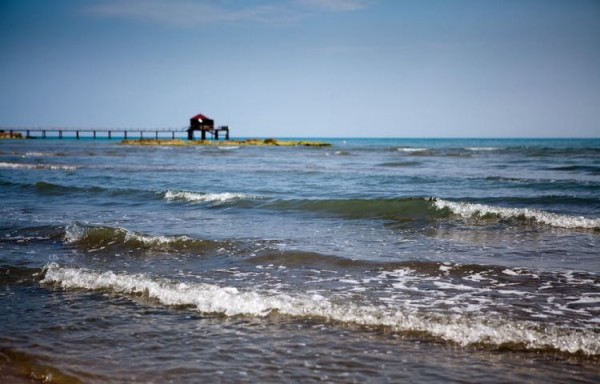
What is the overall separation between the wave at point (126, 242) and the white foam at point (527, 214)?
7328 mm

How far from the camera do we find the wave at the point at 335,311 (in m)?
4.82

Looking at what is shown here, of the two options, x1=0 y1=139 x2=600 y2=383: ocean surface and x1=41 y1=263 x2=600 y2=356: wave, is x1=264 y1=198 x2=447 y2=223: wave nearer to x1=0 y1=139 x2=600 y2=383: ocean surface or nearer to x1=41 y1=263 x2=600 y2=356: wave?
x1=0 y1=139 x2=600 y2=383: ocean surface

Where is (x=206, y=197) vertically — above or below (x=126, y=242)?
above

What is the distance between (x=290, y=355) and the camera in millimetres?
4531

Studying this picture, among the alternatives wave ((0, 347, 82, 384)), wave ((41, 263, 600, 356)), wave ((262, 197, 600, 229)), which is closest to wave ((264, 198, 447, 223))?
wave ((262, 197, 600, 229))

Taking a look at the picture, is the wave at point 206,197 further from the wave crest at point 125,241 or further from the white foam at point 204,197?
the wave crest at point 125,241

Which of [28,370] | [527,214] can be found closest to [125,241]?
[28,370]

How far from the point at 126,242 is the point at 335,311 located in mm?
5922

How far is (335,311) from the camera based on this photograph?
222 inches

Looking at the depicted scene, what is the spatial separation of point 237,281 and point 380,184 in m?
15.3

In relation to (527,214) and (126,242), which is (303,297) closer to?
(126,242)

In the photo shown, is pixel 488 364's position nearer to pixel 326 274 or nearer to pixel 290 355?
pixel 290 355

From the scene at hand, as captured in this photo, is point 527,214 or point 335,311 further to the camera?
point 527,214

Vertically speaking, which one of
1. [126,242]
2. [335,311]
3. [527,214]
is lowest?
[126,242]
